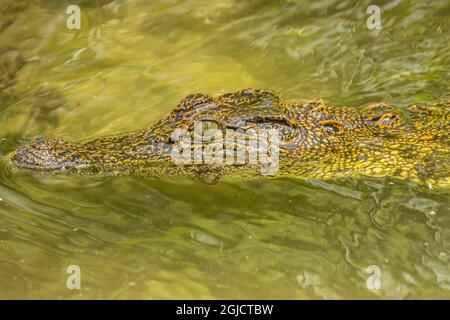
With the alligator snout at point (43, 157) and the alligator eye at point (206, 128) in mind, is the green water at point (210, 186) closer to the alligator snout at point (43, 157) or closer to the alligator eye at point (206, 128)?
the alligator snout at point (43, 157)

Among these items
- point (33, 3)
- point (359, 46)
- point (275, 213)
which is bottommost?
point (275, 213)

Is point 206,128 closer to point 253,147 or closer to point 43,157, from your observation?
point 253,147

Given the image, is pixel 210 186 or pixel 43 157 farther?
pixel 210 186

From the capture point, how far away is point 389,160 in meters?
5.48

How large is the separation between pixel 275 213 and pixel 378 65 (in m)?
3.25

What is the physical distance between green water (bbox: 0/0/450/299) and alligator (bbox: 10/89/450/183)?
8.9 inches

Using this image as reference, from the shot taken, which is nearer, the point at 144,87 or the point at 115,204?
the point at 115,204

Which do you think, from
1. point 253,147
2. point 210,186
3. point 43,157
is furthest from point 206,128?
point 43,157

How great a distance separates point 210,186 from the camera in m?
5.62

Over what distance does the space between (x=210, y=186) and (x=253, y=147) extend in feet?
2.21

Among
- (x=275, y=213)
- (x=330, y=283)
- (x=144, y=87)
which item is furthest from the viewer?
(x=144, y=87)
